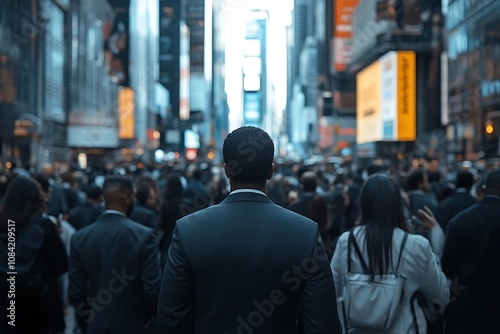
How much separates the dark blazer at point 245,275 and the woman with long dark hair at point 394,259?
1304 mm

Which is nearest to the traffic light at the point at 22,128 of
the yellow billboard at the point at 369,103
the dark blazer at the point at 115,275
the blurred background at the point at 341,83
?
the blurred background at the point at 341,83

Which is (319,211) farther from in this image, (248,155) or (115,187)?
(248,155)

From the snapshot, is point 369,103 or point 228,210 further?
point 369,103

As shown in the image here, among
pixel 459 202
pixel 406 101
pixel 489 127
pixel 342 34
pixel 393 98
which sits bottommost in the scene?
pixel 459 202

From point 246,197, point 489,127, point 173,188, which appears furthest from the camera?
point 489,127

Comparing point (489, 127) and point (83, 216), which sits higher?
point (489, 127)

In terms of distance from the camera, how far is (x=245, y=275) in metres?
3.55

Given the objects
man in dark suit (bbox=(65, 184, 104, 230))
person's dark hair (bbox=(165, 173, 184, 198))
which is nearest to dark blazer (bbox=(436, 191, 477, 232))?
person's dark hair (bbox=(165, 173, 184, 198))

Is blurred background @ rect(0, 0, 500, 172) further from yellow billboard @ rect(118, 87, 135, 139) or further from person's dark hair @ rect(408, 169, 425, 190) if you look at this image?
person's dark hair @ rect(408, 169, 425, 190)

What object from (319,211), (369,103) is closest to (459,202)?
(319,211)

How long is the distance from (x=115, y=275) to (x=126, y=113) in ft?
261

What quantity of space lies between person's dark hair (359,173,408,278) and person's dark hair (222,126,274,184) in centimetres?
145

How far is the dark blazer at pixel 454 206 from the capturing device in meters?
9.30

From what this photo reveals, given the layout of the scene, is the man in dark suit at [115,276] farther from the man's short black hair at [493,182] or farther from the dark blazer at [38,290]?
the man's short black hair at [493,182]
